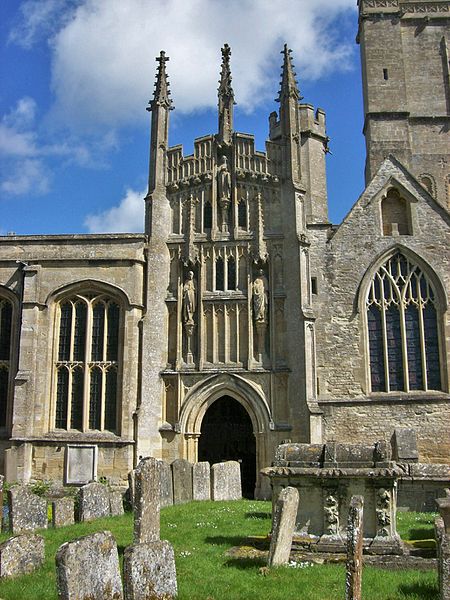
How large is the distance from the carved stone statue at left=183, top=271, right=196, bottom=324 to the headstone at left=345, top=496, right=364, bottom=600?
1462cm

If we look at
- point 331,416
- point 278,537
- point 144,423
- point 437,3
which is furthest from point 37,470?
point 437,3

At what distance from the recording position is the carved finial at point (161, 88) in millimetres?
24688

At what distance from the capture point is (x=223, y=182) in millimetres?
23766

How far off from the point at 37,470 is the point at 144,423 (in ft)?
12.6

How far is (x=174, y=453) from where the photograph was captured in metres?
21.6

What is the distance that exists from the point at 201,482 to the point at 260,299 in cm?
654

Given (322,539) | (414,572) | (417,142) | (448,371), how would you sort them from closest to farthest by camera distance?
(414,572), (322,539), (448,371), (417,142)

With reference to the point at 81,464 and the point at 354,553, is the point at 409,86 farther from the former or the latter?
the point at 354,553

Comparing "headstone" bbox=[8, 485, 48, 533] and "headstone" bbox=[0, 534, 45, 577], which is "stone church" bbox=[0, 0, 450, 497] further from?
"headstone" bbox=[0, 534, 45, 577]

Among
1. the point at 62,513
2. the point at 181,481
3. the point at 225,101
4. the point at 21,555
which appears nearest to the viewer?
the point at 21,555

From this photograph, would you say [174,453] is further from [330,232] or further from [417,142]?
[417,142]

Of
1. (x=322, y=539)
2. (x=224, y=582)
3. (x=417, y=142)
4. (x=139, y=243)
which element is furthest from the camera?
(x=417, y=142)

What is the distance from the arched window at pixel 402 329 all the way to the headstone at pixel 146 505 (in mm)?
13415

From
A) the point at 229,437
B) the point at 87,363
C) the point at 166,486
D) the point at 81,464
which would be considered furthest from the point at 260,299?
the point at 81,464
